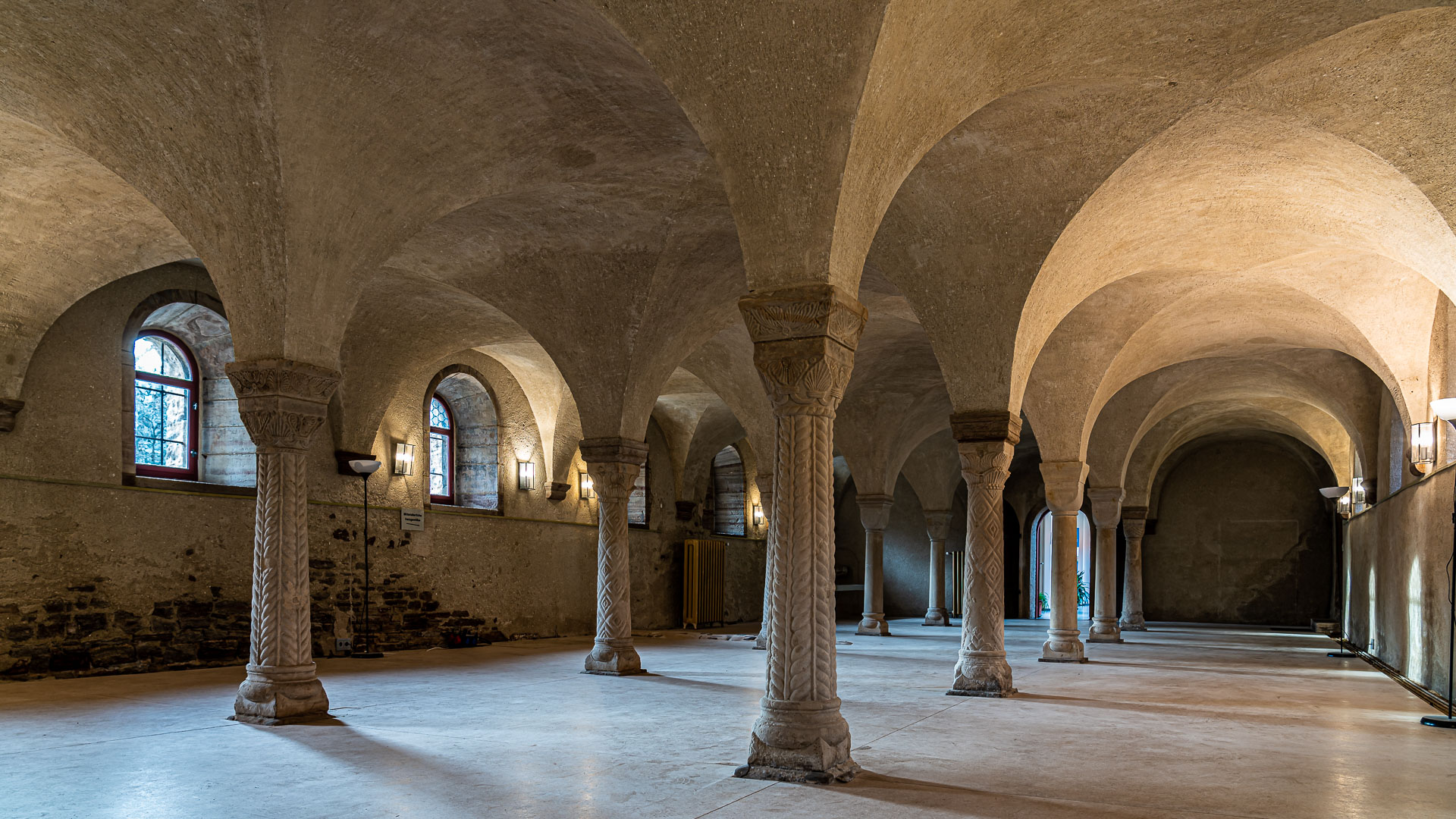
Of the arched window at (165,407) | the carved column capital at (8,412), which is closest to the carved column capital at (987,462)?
the arched window at (165,407)

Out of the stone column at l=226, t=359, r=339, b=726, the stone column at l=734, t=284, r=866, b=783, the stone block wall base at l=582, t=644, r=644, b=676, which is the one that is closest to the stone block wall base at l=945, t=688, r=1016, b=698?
the stone block wall base at l=582, t=644, r=644, b=676

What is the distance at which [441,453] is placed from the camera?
16.0 meters

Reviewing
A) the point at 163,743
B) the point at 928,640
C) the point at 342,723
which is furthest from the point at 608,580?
the point at 928,640

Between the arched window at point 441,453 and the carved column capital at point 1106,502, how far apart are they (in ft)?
32.9

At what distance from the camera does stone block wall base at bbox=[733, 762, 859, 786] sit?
16.2 ft

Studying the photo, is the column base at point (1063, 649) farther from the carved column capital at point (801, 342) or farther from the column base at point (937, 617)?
the column base at point (937, 617)

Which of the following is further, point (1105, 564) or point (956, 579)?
point (956, 579)

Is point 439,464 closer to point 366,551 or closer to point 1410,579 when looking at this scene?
point 366,551

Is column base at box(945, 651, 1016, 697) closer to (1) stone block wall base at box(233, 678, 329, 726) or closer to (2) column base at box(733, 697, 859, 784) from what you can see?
(2) column base at box(733, 697, 859, 784)

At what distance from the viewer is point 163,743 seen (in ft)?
19.8

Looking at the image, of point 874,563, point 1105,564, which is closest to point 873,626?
point 874,563

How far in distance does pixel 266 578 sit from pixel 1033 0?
5855 mm

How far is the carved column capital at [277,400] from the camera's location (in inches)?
278

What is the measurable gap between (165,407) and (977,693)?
912 cm
